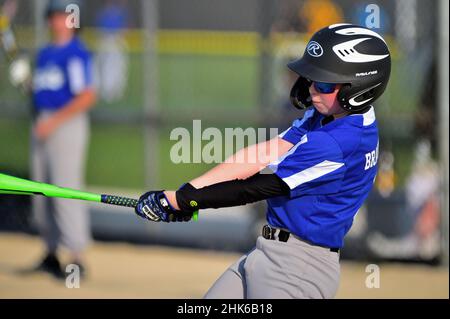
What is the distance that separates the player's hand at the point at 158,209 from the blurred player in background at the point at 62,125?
12.0 feet

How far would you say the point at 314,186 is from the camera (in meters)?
3.96

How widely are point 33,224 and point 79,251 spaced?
2108mm

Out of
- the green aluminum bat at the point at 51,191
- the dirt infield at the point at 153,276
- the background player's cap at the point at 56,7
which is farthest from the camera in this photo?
the background player's cap at the point at 56,7

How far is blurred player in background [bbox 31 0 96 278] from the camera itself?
759 centimetres

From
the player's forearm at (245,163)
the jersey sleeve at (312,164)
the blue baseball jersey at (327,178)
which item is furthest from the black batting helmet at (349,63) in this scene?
the player's forearm at (245,163)

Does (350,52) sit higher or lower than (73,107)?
higher

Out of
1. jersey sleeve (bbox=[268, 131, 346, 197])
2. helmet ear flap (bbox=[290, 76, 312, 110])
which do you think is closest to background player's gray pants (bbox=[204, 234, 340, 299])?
jersey sleeve (bbox=[268, 131, 346, 197])

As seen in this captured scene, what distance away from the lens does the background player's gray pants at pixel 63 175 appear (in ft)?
25.0

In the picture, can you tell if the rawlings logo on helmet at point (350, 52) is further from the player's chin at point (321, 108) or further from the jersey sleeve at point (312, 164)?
the jersey sleeve at point (312, 164)

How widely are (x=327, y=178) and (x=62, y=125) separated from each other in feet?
13.3

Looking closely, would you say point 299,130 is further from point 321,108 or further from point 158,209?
point 158,209

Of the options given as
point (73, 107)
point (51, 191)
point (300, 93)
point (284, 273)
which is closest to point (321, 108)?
point (300, 93)

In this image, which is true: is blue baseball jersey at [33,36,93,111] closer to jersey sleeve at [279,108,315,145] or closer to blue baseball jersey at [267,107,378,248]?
jersey sleeve at [279,108,315,145]
